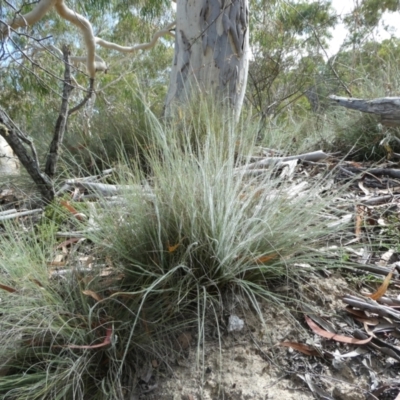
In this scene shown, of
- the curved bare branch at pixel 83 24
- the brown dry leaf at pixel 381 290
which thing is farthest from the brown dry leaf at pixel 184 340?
the curved bare branch at pixel 83 24

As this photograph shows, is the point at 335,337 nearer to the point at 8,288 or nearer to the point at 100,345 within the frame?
the point at 100,345

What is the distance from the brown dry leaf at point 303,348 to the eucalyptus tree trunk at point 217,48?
2.94 meters

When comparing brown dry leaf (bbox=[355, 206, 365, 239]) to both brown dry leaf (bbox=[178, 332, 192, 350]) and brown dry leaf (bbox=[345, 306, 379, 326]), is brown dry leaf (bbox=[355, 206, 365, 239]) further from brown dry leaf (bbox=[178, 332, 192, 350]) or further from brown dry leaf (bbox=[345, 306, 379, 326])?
brown dry leaf (bbox=[178, 332, 192, 350])

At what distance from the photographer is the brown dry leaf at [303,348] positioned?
1.65 metres

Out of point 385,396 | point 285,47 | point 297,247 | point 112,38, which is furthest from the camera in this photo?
point 112,38

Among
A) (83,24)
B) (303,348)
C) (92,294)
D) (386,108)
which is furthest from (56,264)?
(83,24)

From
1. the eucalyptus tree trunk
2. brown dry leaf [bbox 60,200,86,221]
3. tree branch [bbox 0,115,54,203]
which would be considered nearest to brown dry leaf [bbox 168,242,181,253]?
brown dry leaf [bbox 60,200,86,221]

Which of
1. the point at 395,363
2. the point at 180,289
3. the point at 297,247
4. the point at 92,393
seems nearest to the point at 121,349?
the point at 92,393

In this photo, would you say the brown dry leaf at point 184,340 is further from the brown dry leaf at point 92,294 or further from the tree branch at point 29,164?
the tree branch at point 29,164

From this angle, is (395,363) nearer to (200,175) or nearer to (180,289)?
(180,289)

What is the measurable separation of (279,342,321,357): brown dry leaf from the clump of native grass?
0.18 meters

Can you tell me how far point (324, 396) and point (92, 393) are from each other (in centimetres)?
82

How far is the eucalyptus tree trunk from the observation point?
4.28m

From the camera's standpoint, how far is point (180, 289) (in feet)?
5.58
